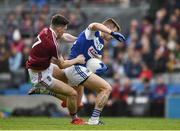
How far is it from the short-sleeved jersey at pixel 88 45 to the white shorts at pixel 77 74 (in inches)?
10.4

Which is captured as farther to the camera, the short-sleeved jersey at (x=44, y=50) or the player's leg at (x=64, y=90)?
the player's leg at (x=64, y=90)

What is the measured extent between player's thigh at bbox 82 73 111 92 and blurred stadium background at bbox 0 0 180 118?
27.7 ft

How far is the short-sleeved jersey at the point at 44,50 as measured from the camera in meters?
16.7

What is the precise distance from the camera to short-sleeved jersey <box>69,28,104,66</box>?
682 inches

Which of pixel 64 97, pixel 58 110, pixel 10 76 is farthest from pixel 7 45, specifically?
pixel 64 97

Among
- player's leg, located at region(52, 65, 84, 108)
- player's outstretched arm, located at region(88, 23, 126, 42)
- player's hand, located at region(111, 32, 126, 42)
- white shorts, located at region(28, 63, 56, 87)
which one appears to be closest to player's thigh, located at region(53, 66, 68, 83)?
player's leg, located at region(52, 65, 84, 108)

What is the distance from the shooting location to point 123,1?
32.7 meters

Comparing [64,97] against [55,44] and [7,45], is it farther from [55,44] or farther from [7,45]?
[7,45]

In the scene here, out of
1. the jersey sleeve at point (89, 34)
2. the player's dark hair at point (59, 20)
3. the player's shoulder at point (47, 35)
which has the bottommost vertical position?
the player's shoulder at point (47, 35)

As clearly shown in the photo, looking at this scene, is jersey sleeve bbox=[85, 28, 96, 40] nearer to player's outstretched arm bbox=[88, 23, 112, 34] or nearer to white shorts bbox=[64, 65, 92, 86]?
player's outstretched arm bbox=[88, 23, 112, 34]

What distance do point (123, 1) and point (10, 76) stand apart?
6.48 metres

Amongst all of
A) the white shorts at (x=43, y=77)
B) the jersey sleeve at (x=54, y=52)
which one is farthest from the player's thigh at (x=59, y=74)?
the jersey sleeve at (x=54, y=52)

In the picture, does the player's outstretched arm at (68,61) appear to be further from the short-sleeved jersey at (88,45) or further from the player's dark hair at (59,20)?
the player's dark hair at (59,20)

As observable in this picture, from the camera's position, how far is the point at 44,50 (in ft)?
55.3
